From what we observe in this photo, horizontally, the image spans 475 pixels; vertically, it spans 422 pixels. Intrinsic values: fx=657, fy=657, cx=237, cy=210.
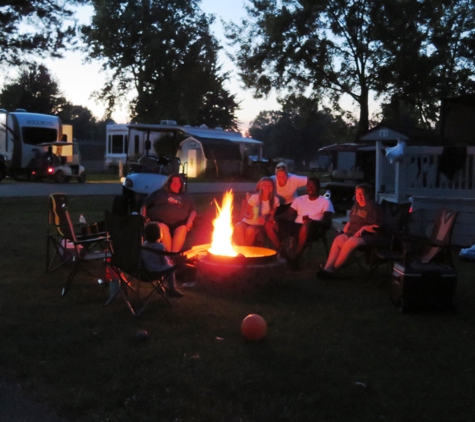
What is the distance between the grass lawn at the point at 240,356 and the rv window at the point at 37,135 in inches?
795

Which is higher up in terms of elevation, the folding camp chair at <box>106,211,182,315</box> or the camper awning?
the camper awning

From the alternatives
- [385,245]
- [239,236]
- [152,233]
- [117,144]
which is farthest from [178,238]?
[117,144]

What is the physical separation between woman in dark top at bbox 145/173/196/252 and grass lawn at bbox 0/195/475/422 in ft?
3.28

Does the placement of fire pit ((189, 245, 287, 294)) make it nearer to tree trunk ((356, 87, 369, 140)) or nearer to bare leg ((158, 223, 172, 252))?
bare leg ((158, 223, 172, 252))

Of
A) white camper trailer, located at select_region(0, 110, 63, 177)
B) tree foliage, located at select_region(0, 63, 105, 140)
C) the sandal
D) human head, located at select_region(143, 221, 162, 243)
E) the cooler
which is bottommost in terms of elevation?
the sandal

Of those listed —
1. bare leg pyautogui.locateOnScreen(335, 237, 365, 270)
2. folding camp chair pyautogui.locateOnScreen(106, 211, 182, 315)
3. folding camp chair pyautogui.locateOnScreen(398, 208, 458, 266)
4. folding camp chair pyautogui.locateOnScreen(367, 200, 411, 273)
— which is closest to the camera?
folding camp chair pyautogui.locateOnScreen(106, 211, 182, 315)

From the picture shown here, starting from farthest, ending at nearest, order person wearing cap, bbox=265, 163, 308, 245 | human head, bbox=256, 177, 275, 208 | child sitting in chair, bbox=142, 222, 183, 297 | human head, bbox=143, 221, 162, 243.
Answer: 1. person wearing cap, bbox=265, 163, 308, 245
2. human head, bbox=256, 177, 275, 208
3. human head, bbox=143, 221, 162, 243
4. child sitting in chair, bbox=142, 222, 183, 297

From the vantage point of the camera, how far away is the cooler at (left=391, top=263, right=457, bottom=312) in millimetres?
5555

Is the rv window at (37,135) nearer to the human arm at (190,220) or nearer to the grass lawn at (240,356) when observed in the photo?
the human arm at (190,220)

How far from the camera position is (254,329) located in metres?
4.71

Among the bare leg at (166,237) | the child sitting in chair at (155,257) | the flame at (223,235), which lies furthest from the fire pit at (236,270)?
the bare leg at (166,237)

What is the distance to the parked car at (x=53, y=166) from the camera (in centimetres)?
2452

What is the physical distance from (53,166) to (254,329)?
69.7 feet

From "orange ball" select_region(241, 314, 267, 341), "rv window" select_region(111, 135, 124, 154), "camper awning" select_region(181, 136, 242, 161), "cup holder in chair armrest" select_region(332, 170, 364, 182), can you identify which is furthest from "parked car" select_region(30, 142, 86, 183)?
"orange ball" select_region(241, 314, 267, 341)
